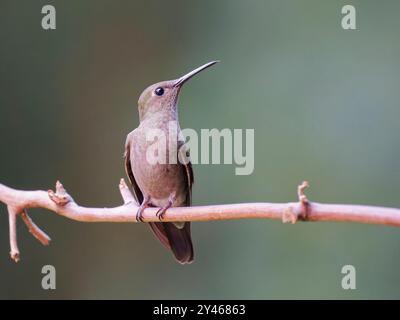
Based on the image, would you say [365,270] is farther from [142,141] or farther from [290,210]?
[290,210]

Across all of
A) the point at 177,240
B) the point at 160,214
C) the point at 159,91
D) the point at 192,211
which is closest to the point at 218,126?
the point at 159,91

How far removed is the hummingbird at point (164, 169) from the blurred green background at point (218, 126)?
192cm

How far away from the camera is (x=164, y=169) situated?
374 cm

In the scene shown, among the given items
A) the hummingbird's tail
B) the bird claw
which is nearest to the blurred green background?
the hummingbird's tail

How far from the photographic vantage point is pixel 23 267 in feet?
20.8

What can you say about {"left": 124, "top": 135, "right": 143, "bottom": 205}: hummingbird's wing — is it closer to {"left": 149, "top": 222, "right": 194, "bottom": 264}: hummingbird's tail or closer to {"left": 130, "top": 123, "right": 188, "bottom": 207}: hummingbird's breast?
{"left": 130, "top": 123, "right": 188, "bottom": 207}: hummingbird's breast

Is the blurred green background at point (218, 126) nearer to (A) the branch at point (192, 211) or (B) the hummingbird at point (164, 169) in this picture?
(B) the hummingbird at point (164, 169)

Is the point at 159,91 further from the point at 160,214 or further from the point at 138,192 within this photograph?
the point at 160,214

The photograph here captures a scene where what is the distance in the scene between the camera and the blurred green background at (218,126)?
5629 mm

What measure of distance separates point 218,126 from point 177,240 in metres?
2.25

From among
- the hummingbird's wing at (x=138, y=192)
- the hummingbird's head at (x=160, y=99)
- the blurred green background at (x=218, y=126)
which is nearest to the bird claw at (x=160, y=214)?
the hummingbird's wing at (x=138, y=192)

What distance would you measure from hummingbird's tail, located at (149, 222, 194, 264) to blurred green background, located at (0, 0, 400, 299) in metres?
1.90

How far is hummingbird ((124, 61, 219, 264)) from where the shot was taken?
3.75 meters
